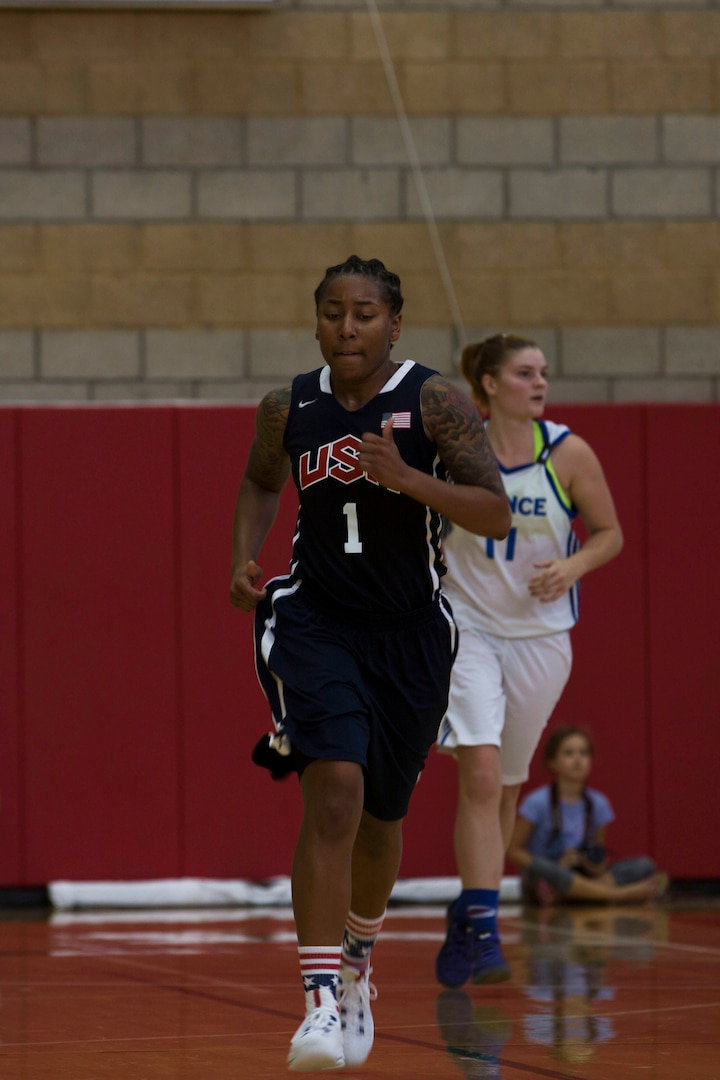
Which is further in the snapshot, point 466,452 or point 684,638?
point 684,638

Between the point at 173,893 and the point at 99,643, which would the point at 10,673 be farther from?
the point at 173,893

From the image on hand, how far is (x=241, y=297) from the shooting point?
901 cm

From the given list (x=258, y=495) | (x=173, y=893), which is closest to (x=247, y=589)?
(x=258, y=495)

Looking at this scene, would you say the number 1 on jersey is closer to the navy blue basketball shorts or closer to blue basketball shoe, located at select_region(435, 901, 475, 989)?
the navy blue basketball shorts

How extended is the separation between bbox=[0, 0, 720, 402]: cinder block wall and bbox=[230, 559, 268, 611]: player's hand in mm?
4925

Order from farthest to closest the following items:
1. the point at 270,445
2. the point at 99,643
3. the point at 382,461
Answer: the point at 99,643 → the point at 270,445 → the point at 382,461

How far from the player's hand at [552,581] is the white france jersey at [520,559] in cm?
20

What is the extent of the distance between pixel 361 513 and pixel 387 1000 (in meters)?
1.98

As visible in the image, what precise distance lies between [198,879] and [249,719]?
0.82 m

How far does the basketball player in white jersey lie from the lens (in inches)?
228

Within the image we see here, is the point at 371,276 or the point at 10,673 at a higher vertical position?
the point at 371,276

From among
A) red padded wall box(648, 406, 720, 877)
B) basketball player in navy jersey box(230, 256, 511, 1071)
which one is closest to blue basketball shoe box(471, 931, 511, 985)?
basketball player in navy jersey box(230, 256, 511, 1071)

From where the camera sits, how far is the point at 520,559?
5965mm

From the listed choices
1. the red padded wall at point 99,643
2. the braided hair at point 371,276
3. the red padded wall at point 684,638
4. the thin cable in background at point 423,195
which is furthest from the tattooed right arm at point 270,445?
the thin cable in background at point 423,195
